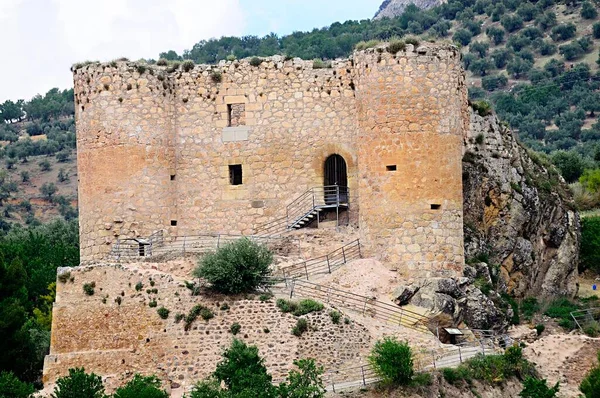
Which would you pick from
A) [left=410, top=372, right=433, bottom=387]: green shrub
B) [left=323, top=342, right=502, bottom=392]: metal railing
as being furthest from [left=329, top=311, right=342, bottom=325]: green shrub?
[left=410, top=372, right=433, bottom=387]: green shrub

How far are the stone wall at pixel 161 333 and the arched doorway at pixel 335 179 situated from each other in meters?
6.38

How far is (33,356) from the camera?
37.0 meters

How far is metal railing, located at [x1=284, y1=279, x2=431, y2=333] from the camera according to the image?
33.4 metres

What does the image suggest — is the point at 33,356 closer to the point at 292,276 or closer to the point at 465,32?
the point at 292,276

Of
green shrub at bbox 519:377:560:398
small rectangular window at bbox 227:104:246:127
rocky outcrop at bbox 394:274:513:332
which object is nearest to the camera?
green shrub at bbox 519:377:560:398

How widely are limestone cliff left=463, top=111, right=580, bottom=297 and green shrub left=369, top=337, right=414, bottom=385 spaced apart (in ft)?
24.9

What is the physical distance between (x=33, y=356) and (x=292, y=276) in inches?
328

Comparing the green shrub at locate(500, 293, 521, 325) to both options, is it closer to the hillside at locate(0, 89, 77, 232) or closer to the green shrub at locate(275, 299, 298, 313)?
the green shrub at locate(275, 299, 298, 313)

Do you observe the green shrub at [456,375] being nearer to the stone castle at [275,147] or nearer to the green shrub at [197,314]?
the stone castle at [275,147]

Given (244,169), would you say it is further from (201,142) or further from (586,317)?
(586,317)

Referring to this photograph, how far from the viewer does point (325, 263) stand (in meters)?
35.7

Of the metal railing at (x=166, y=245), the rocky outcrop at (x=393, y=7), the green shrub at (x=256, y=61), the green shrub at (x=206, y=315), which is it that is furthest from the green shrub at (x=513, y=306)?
the rocky outcrop at (x=393, y=7)

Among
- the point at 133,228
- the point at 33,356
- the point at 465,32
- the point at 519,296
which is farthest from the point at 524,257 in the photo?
the point at 465,32

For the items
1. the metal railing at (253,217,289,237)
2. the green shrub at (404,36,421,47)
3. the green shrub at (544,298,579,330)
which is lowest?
the green shrub at (544,298,579,330)
